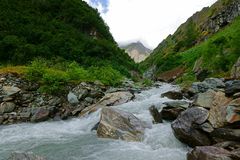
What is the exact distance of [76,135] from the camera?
69.3 feet

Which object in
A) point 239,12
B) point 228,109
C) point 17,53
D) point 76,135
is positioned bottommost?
point 76,135

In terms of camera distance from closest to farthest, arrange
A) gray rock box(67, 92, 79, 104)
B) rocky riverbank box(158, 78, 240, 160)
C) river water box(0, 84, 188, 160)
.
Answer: rocky riverbank box(158, 78, 240, 160), river water box(0, 84, 188, 160), gray rock box(67, 92, 79, 104)

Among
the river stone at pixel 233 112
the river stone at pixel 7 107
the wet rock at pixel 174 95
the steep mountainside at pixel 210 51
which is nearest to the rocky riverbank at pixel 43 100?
the river stone at pixel 7 107

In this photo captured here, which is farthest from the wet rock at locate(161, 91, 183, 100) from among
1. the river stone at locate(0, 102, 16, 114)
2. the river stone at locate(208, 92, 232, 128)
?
the river stone at locate(0, 102, 16, 114)

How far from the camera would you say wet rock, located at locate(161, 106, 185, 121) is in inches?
838

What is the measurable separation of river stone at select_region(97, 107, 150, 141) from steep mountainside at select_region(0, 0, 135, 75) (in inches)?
890

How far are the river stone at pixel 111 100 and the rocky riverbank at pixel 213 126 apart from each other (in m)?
10.3

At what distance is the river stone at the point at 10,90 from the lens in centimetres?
2794

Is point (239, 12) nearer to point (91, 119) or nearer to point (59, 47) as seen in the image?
point (59, 47)

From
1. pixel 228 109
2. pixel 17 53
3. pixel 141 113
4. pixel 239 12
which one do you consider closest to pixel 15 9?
pixel 17 53

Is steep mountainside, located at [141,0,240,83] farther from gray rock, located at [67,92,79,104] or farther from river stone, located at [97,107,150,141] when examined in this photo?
river stone, located at [97,107,150,141]

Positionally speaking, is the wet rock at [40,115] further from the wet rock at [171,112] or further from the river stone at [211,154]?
the river stone at [211,154]

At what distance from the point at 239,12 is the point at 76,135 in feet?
286

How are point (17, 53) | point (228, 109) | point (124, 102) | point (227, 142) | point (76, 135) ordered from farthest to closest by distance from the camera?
point (17, 53) < point (124, 102) < point (76, 135) < point (228, 109) < point (227, 142)
